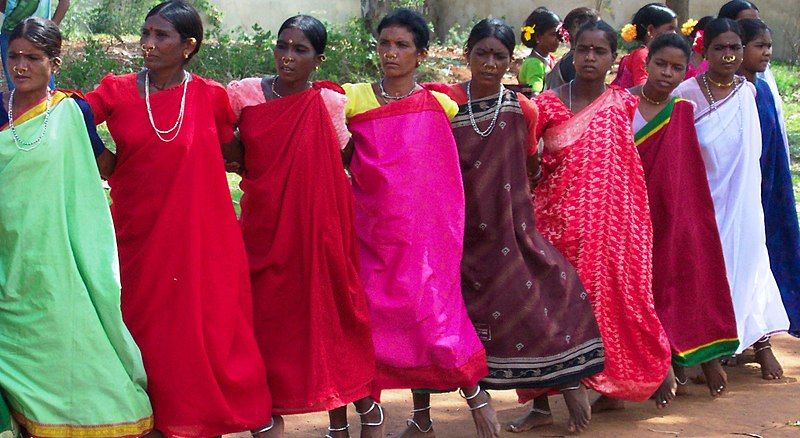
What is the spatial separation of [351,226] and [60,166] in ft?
3.87

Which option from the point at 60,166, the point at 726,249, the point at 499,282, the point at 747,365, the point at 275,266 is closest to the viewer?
the point at 60,166

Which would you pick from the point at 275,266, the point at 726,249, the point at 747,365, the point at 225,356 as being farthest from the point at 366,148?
the point at 747,365

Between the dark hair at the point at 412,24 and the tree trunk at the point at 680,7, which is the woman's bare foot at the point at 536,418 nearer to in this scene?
the dark hair at the point at 412,24

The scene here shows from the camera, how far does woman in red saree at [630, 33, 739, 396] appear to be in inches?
226

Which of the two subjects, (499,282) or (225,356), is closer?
(225,356)

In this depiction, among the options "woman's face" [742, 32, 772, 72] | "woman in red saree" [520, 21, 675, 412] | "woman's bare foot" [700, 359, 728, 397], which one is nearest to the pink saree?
"woman in red saree" [520, 21, 675, 412]

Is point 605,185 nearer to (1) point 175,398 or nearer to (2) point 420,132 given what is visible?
(2) point 420,132

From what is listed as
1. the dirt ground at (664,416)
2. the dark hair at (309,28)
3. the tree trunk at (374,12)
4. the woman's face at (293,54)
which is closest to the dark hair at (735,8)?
the dirt ground at (664,416)

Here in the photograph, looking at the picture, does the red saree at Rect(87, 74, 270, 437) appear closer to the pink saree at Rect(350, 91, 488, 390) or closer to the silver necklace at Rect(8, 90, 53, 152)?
the silver necklace at Rect(8, 90, 53, 152)

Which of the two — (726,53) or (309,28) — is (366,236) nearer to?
(309,28)

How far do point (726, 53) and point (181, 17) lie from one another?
9.66ft

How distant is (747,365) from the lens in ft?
21.9

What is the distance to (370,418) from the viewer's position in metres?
4.89

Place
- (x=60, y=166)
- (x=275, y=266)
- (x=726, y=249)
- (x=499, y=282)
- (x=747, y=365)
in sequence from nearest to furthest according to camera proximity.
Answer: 1. (x=60, y=166)
2. (x=275, y=266)
3. (x=499, y=282)
4. (x=726, y=249)
5. (x=747, y=365)
